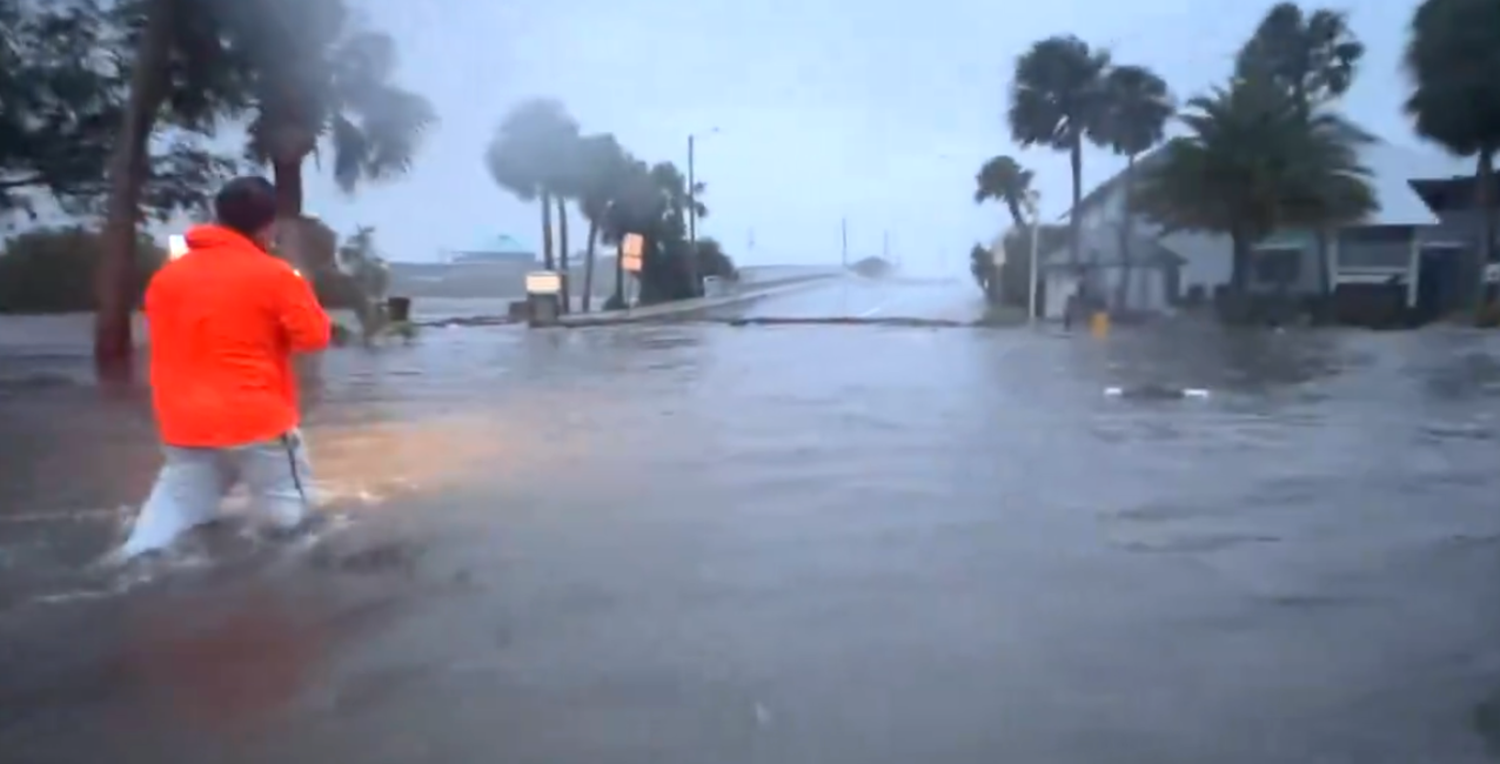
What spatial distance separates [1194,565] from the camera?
738 cm

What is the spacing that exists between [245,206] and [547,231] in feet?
198

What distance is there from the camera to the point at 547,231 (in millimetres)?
66562

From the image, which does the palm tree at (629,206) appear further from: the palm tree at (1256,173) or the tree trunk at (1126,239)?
the palm tree at (1256,173)

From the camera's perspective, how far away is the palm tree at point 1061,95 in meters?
67.2

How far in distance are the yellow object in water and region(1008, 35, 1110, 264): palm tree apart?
2026 centimetres

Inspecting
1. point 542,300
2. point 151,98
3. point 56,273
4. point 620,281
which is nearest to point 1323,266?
point 542,300

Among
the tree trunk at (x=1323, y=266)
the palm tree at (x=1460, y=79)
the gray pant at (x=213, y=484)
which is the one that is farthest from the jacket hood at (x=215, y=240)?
the tree trunk at (x=1323, y=266)

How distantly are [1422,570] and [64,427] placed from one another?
1024cm

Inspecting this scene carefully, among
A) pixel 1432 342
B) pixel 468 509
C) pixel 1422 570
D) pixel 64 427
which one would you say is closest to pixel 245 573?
pixel 468 509

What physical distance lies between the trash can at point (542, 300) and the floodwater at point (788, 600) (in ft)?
109

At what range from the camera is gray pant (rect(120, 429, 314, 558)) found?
265 inches


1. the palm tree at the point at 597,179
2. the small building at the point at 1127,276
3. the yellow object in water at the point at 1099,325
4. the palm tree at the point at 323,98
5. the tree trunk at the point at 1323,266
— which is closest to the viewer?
the palm tree at the point at 323,98

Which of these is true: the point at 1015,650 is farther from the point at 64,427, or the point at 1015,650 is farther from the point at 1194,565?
the point at 64,427

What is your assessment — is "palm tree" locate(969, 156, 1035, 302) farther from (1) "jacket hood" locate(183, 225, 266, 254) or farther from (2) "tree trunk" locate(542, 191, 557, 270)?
(1) "jacket hood" locate(183, 225, 266, 254)
